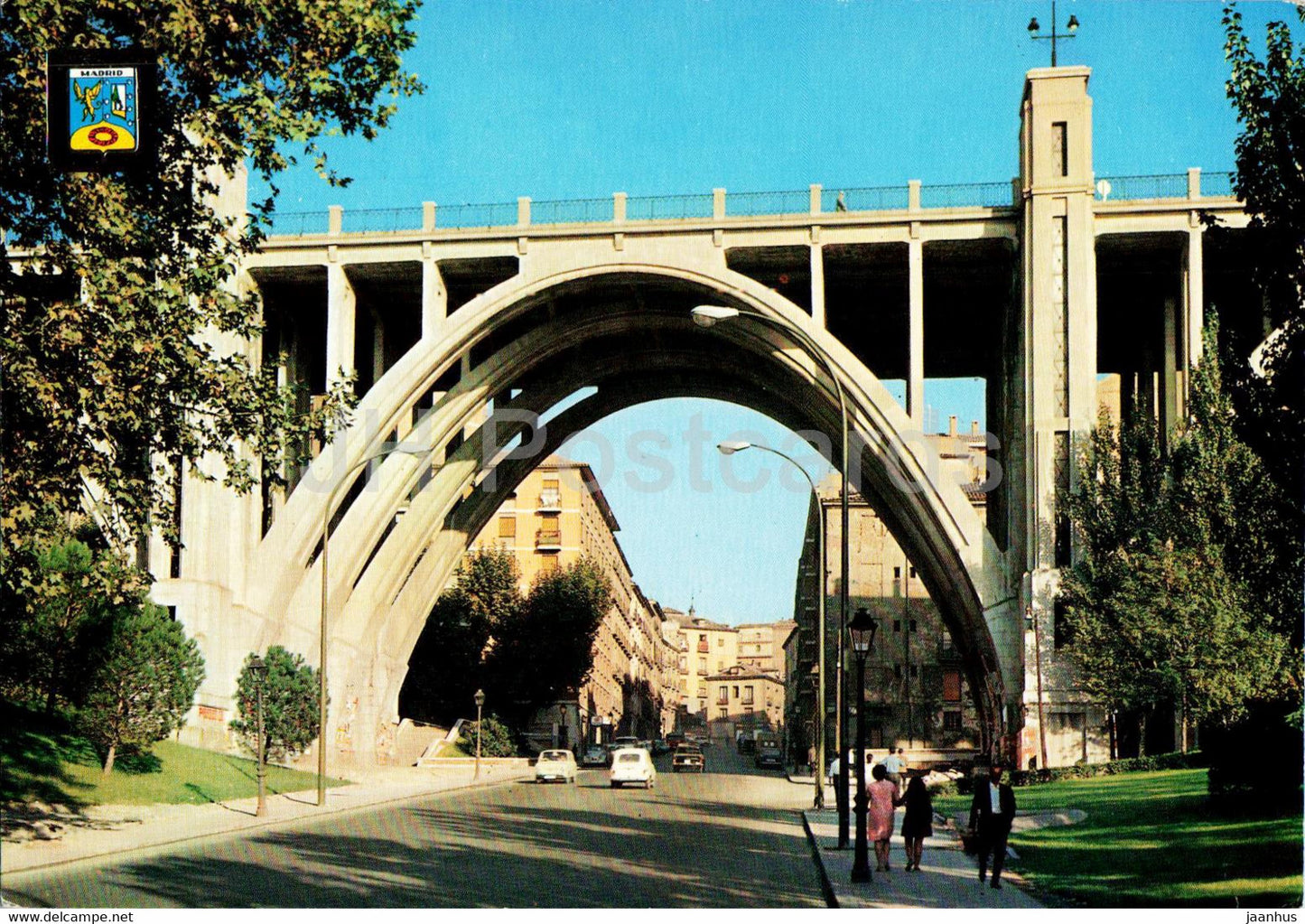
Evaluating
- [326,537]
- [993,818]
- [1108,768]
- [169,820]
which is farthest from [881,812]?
[1108,768]

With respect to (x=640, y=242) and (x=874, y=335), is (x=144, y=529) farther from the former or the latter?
(x=874, y=335)

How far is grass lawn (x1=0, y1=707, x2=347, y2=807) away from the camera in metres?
29.4

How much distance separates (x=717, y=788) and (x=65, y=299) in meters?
33.4

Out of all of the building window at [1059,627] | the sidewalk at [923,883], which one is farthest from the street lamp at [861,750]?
the building window at [1059,627]

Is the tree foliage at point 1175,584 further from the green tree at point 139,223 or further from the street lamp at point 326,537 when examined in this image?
the green tree at point 139,223

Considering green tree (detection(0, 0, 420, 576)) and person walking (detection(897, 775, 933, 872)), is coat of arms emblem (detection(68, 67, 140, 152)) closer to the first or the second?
green tree (detection(0, 0, 420, 576))

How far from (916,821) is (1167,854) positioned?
10.9ft

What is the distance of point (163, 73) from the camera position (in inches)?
730

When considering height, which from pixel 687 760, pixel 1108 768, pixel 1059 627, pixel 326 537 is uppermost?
pixel 326 537

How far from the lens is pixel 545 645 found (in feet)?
232

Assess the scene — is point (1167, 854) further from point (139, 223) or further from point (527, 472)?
point (527, 472)

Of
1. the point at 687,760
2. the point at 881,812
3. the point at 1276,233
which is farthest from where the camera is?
the point at 687,760

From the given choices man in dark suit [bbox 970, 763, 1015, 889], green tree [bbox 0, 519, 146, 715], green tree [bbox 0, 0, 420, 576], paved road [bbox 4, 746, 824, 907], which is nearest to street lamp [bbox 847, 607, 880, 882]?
paved road [bbox 4, 746, 824, 907]

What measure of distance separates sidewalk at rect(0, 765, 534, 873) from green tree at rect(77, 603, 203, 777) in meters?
2.16
